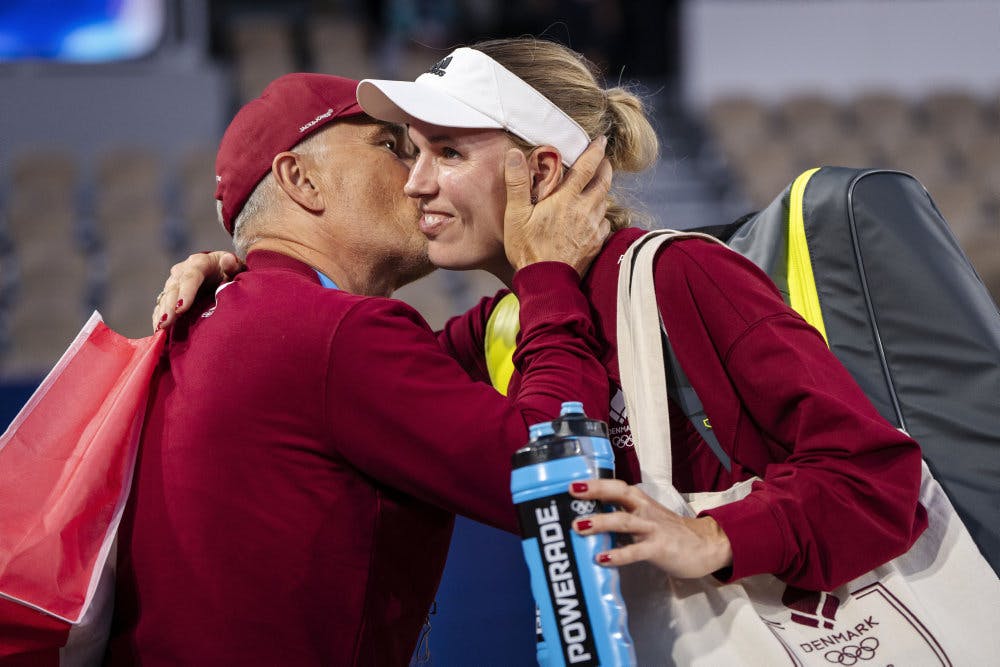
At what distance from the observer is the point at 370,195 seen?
84.2 inches

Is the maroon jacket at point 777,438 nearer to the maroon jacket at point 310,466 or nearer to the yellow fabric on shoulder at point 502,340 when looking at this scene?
the maroon jacket at point 310,466

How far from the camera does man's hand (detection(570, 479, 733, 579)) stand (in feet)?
4.25

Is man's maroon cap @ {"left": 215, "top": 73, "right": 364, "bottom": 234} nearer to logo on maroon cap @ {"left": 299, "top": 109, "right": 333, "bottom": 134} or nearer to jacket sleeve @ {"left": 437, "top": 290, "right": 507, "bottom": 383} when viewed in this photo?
logo on maroon cap @ {"left": 299, "top": 109, "right": 333, "bottom": 134}

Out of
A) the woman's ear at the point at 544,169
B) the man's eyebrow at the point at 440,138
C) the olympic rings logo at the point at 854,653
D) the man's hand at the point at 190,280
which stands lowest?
the olympic rings logo at the point at 854,653

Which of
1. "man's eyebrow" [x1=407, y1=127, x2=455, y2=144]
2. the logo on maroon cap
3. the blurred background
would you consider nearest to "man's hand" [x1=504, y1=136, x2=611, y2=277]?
"man's eyebrow" [x1=407, y1=127, x2=455, y2=144]

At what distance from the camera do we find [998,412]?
1.82 meters

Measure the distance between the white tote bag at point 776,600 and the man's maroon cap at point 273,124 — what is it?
2.54ft

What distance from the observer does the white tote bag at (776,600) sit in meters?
1.49

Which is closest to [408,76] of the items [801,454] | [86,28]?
[86,28]

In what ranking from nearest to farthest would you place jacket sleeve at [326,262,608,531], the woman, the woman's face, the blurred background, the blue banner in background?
the woman < jacket sleeve at [326,262,608,531] < the woman's face < the blurred background < the blue banner in background

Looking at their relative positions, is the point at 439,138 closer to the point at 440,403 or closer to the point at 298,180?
the point at 298,180

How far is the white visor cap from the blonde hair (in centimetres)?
3

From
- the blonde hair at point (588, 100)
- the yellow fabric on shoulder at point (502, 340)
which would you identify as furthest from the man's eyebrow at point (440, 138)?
the yellow fabric on shoulder at point (502, 340)

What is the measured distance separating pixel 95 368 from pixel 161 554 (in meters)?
0.33
